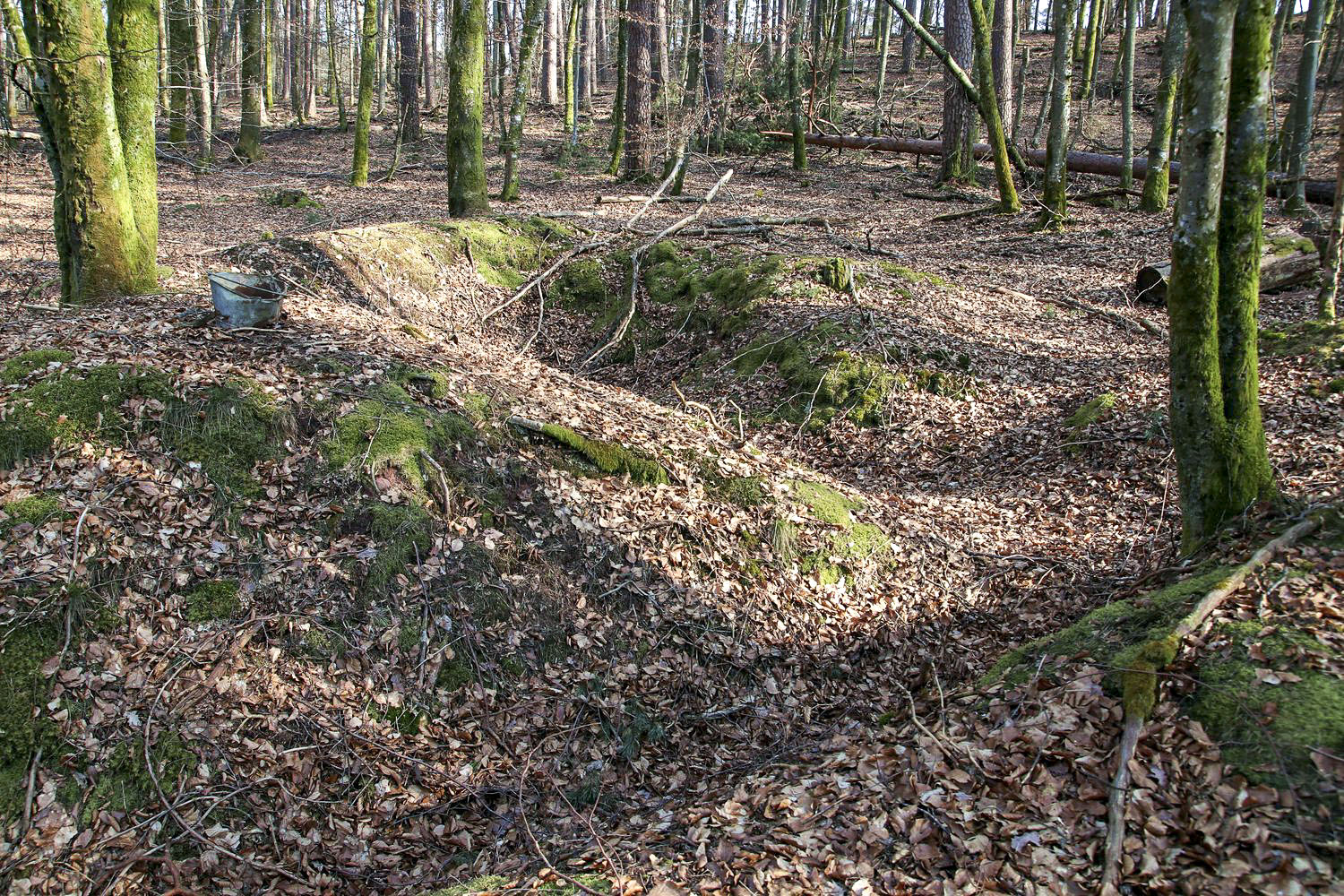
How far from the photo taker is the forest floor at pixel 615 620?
367 cm

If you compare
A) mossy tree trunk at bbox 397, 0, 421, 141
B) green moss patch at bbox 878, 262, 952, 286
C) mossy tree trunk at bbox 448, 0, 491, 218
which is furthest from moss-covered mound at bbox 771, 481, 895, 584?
mossy tree trunk at bbox 397, 0, 421, 141

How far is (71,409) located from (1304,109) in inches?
771

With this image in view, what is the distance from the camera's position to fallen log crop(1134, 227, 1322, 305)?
1105 centimetres

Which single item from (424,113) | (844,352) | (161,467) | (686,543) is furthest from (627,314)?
(424,113)

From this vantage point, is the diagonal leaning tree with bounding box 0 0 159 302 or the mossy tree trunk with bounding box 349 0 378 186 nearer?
the diagonal leaning tree with bounding box 0 0 159 302

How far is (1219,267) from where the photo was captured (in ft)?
15.5

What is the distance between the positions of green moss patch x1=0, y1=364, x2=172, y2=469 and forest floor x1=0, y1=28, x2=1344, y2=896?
27 millimetres

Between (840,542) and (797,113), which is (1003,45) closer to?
(797,113)

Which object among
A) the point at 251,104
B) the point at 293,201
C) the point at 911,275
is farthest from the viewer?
the point at 251,104

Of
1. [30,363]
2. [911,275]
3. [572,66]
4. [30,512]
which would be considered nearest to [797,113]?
[572,66]

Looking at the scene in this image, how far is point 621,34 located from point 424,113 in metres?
15.0

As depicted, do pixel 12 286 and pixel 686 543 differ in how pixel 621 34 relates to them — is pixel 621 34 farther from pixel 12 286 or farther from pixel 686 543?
pixel 686 543

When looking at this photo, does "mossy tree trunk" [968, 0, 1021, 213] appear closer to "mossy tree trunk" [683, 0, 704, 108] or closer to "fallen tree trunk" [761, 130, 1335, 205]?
"fallen tree trunk" [761, 130, 1335, 205]

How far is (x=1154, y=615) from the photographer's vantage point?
14.4ft
